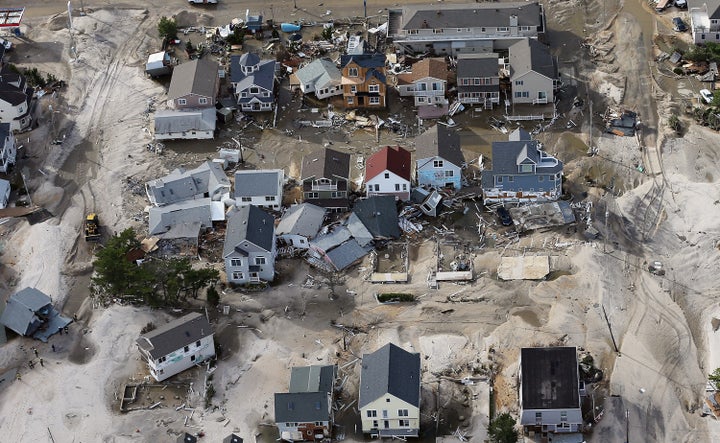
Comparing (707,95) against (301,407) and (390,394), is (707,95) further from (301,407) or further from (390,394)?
(301,407)

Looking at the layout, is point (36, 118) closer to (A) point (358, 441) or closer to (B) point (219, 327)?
(B) point (219, 327)

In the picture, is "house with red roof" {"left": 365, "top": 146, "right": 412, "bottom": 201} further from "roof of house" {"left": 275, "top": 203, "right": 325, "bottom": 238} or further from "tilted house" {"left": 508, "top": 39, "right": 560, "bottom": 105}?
"tilted house" {"left": 508, "top": 39, "right": 560, "bottom": 105}

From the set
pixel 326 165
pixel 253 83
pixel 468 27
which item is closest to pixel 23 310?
pixel 326 165

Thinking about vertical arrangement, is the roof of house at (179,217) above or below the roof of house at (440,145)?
below

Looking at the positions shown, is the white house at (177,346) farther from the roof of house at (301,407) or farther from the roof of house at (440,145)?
the roof of house at (440,145)

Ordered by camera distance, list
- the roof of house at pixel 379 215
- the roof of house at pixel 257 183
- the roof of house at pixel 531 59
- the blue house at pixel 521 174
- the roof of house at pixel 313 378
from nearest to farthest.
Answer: the roof of house at pixel 313 378
the roof of house at pixel 379 215
the blue house at pixel 521 174
the roof of house at pixel 257 183
the roof of house at pixel 531 59

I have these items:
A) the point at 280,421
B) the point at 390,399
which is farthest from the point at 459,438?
the point at 280,421

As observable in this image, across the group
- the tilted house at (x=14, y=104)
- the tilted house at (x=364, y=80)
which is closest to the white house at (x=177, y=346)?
the tilted house at (x=364, y=80)
